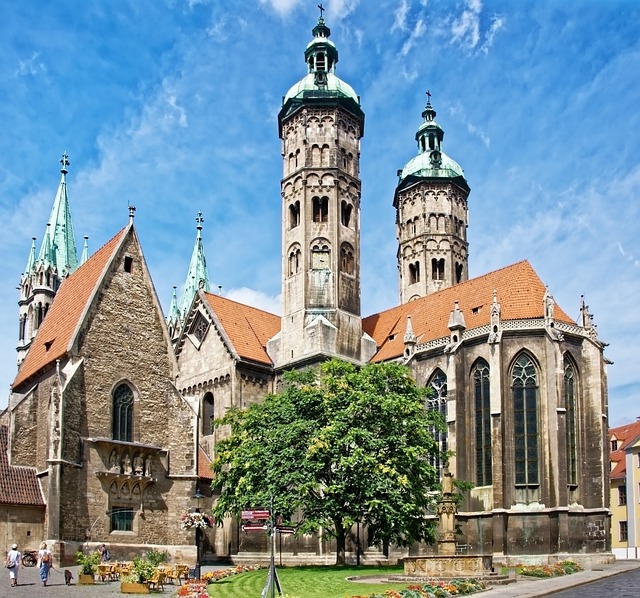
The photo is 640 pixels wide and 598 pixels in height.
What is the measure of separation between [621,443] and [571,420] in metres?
28.3

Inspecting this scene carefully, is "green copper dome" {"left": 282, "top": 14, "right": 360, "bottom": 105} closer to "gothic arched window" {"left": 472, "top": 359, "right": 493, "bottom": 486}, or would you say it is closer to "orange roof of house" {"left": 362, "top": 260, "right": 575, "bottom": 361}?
"orange roof of house" {"left": 362, "top": 260, "right": 575, "bottom": 361}

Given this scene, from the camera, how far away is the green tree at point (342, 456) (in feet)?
116

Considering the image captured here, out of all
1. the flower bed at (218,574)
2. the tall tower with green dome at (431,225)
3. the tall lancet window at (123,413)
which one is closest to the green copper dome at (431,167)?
the tall tower with green dome at (431,225)

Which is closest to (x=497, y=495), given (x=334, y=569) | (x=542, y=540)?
(x=542, y=540)

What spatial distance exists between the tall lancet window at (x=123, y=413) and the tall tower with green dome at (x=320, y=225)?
1319 centimetres

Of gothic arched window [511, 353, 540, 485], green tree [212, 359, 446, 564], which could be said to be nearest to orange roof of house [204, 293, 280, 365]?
green tree [212, 359, 446, 564]

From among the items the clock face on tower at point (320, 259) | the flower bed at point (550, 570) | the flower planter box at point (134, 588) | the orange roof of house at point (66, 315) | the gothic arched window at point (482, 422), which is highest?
the clock face on tower at point (320, 259)

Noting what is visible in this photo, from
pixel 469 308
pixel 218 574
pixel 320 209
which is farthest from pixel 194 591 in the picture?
pixel 320 209

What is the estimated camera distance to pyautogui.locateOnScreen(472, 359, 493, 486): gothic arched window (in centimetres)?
4488

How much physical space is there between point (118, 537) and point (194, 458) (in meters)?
5.17

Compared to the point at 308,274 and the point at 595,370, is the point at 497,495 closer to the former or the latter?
the point at 595,370

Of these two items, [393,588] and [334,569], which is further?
[334,569]

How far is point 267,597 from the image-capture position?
70.6 feet

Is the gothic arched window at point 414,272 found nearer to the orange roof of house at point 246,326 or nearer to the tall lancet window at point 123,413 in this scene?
the orange roof of house at point 246,326
